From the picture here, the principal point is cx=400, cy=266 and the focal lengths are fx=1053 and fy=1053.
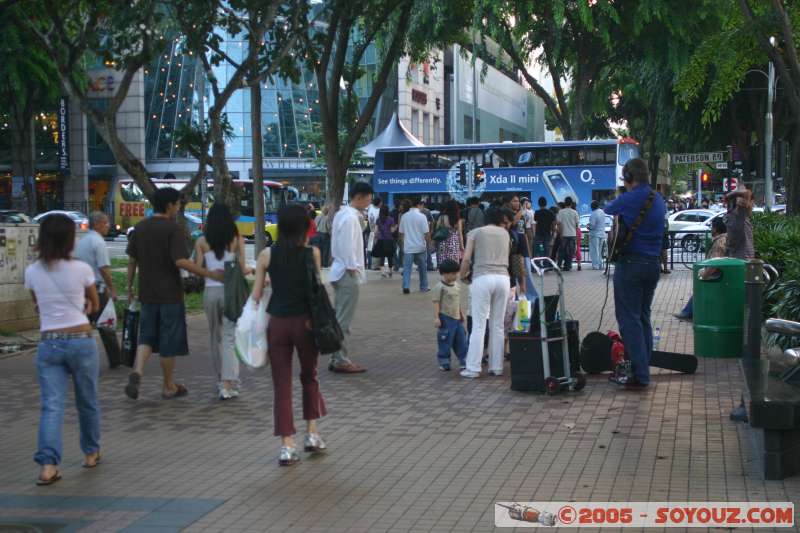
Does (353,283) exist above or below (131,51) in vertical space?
below

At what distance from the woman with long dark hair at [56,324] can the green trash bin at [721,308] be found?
22.6ft

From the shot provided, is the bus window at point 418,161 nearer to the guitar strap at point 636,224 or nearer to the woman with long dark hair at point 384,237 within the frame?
the woman with long dark hair at point 384,237

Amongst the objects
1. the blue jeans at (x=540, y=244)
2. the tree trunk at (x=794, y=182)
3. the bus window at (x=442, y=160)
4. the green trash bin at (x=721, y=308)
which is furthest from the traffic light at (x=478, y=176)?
the green trash bin at (x=721, y=308)

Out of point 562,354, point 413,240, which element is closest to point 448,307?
point 562,354

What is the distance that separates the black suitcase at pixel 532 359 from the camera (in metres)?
9.44

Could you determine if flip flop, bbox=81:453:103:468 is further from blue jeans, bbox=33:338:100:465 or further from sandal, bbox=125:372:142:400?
sandal, bbox=125:372:142:400

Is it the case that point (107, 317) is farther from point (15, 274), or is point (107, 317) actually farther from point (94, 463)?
point (15, 274)

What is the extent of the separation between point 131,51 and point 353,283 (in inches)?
271

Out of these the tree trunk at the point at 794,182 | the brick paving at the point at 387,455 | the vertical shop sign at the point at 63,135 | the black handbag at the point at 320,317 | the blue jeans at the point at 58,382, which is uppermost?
the vertical shop sign at the point at 63,135

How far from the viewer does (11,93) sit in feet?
127

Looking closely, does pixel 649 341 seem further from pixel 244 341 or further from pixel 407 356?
pixel 244 341

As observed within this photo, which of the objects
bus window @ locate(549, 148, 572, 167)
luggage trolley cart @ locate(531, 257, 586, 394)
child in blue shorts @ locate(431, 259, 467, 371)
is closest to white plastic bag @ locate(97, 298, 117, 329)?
child in blue shorts @ locate(431, 259, 467, 371)

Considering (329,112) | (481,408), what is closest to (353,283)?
(481,408)

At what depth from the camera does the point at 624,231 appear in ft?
30.3
